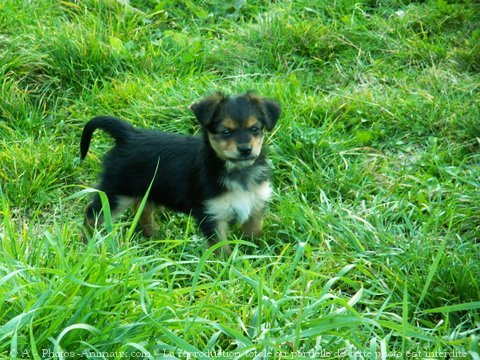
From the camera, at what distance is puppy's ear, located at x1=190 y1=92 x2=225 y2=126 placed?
16.6 feet

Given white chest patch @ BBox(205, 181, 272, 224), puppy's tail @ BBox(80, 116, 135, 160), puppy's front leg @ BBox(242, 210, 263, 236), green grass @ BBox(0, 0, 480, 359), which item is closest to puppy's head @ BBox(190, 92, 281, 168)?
white chest patch @ BBox(205, 181, 272, 224)

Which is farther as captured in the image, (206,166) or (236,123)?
(206,166)

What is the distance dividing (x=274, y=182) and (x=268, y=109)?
85 centimetres

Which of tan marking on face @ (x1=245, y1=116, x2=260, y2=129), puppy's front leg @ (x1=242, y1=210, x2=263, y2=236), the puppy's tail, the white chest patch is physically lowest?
puppy's front leg @ (x1=242, y1=210, x2=263, y2=236)

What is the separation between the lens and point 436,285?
4289 mm

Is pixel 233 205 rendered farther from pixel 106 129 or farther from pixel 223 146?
pixel 106 129

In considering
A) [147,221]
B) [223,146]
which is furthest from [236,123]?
[147,221]

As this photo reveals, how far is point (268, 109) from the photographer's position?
17.0 ft

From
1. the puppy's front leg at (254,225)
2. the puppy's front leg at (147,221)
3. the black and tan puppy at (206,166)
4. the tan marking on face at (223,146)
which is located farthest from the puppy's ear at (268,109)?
the puppy's front leg at (147,221)

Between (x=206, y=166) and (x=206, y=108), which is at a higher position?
(x=206, y=108)

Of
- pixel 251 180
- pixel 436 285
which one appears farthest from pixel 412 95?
pixel 436 285

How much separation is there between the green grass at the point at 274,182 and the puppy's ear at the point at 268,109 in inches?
23.3

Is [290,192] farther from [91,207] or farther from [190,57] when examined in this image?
[190,57]

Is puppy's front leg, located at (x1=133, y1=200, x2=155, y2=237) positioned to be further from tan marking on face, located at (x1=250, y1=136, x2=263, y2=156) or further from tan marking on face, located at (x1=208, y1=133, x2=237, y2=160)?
tan marking on face, located at (x1=250, y1=136, x2=263, y2=156)
